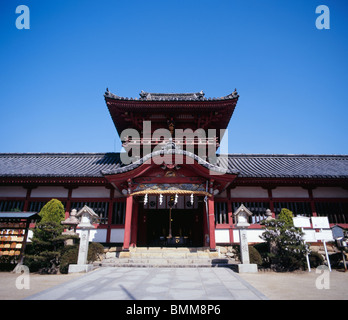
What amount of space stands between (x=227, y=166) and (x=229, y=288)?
1110cm

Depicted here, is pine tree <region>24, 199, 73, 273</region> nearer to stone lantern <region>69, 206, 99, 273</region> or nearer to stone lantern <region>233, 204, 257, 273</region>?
stone lantern <region>69, 206, 99, 273</region>

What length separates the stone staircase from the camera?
9047mm

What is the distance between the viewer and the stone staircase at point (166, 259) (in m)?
9.05

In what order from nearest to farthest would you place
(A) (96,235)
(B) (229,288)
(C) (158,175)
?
1. (B) (229,288)
2. (C) (158,175)
3. (A) (96,235)

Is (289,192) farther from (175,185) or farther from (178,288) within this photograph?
(178,288)

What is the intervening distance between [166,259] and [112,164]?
9.17 meters

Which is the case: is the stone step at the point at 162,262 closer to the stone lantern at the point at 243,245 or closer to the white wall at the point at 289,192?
the stone lantern at the point at 243,245

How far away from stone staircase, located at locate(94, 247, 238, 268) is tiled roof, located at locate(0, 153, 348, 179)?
252 inches

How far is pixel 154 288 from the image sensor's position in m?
5.43

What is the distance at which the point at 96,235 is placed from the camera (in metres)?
12.2

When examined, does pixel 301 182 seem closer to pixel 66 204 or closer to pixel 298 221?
pixel 298 221

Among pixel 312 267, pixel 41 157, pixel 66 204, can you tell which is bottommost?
pixel 312 267
